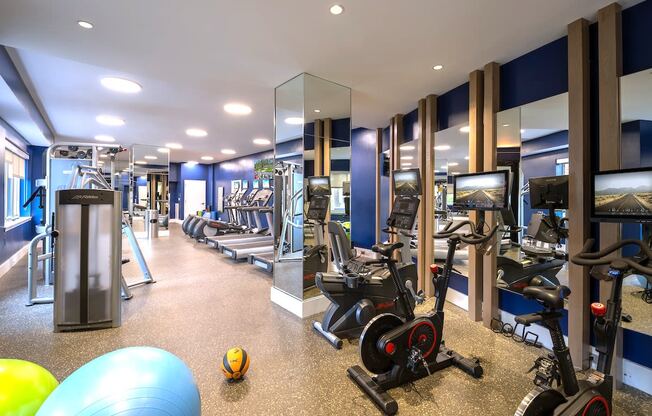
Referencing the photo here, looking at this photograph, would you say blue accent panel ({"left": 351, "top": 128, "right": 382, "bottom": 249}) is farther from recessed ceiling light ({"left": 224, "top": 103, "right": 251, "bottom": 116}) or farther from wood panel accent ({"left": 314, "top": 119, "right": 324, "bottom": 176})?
wood panel accent ({"left": 314, "top": 119, "right": 324, "bottom": 176})

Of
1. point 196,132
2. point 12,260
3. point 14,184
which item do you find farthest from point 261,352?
point 14,184

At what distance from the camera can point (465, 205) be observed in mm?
2910

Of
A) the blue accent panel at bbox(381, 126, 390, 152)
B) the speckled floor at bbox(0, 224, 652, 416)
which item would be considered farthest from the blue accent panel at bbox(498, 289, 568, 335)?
the blue accent panel at bbox(381, 126, 390, 152)

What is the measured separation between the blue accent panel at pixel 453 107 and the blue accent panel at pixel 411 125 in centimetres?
54

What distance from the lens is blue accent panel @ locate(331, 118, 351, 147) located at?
383cm

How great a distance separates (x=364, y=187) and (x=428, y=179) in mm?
2438

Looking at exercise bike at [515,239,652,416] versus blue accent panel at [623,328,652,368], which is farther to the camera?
blue accent panel at [623,328,652,368]

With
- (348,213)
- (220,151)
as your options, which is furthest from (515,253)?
(220,151)

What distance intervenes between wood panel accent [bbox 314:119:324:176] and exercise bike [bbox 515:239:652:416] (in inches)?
104

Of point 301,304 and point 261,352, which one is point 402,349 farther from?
point 301,304

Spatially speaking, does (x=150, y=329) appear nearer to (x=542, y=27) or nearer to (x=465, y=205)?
(x=465, y=205)

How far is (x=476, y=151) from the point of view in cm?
344

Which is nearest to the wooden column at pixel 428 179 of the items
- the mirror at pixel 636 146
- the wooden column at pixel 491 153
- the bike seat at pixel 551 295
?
the wooden column at pixel 491 153

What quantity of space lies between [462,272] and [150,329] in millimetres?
3700
